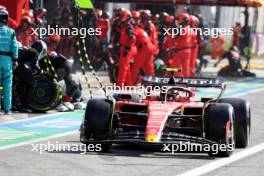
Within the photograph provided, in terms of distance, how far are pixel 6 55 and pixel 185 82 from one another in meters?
4.08

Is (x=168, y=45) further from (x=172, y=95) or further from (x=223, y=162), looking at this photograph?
(x=223, y=162)

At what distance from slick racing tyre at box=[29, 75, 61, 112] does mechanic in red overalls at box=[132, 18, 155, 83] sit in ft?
17.1

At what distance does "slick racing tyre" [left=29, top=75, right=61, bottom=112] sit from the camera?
59.7 ft

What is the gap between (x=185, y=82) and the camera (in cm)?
1437

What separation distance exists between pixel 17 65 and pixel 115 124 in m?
5.05

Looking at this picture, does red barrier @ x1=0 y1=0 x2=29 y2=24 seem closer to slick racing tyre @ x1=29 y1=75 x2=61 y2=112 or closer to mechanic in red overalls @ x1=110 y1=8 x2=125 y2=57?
slick racing tyre @ x1=29 y1=75 x2=61 y2=112

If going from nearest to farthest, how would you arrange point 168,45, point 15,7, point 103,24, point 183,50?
point 15,7 → point 183,50 → point 168,45 → point 103,24

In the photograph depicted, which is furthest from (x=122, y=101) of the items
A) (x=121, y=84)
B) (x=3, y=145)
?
(x=121, y=84)

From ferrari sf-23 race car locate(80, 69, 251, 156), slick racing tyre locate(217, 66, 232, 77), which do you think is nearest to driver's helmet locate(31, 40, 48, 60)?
ferrari sf-23 race car locate(80, 69, 251, 156)

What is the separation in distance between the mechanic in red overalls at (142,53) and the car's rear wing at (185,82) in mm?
8731

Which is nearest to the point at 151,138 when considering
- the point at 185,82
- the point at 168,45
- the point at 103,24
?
the point at 185,82

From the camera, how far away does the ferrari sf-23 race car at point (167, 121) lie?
1295 cm

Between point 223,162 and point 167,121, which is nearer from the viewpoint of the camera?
point 223,162

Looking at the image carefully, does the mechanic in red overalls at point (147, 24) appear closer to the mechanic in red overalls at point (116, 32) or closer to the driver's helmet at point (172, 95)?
the mechanic in red overalls at point (116, 32)
